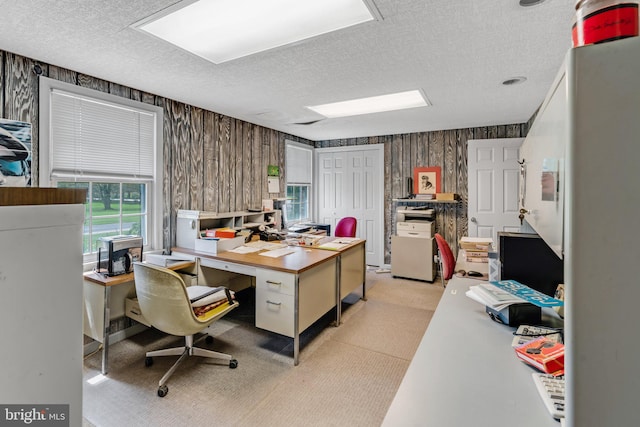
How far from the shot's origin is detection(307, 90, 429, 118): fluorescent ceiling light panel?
3197 millimetres

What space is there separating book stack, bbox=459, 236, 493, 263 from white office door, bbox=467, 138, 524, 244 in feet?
4.38

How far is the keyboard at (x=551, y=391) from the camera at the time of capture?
864 millimetres

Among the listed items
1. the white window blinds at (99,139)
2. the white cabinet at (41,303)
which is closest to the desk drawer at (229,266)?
the white window blinds at (99,139)

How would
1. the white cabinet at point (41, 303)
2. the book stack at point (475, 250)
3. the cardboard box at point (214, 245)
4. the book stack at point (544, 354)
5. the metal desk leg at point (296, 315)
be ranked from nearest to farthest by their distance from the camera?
the white cabinet at point (41, 303), the book stack at point (544, 354), the metal desk leg at point (296, 315), the book stack at point (475, 250), the cardboard box at point (214, 245)

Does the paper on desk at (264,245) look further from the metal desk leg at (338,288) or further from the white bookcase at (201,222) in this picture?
the metal desk leg at (338,288)

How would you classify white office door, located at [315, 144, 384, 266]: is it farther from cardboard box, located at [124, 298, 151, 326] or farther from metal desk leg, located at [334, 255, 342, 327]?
cardboard box, located at [124, 298, 151, 326]

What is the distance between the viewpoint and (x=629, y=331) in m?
0.53

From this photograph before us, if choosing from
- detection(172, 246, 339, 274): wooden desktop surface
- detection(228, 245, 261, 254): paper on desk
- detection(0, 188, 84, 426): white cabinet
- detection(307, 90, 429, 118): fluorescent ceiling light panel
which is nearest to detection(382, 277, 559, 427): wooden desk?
detection(0, 188, 84, 426): white cabinet

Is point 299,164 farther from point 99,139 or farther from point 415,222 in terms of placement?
point 99,139

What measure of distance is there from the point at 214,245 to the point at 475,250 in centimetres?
251

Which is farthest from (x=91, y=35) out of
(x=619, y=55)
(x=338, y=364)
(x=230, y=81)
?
(x=338, y=364)

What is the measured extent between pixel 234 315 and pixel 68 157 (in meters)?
2.12

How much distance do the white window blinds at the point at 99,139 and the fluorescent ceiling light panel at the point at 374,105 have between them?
182 centimetres

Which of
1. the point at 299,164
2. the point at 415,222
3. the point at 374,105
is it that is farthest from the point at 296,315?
the point at 299,164
